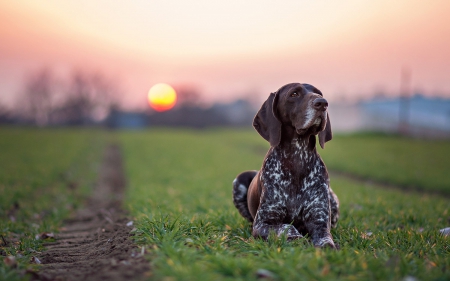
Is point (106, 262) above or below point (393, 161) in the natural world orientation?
above

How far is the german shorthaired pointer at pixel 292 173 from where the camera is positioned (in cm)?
505

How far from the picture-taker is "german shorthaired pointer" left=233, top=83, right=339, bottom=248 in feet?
16.6

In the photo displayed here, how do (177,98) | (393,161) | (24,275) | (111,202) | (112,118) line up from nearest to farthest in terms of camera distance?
(24,275)
(111,202)
(393,161)
(112,118)
(177,98)

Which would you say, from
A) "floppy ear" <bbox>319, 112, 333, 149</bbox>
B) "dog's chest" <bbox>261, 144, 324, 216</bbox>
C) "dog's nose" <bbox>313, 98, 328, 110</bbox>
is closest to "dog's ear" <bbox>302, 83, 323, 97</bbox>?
"floppy ear" <bbox>319, 112, 333, 149</bbox>

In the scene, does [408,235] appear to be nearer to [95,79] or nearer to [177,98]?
[177,98]

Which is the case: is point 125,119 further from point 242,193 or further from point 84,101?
point 242,193

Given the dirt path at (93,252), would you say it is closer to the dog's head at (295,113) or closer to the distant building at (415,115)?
the dog's head at (295,113)

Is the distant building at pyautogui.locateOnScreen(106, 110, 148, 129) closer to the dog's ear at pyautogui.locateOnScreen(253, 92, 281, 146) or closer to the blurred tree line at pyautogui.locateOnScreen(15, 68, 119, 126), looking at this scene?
the blurred tree line at pyautogui.locateOnScreen(15, 68, 119, 126)

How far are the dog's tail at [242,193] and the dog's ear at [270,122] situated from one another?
1.40 metres

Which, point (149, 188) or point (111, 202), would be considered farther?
point (149, 188)

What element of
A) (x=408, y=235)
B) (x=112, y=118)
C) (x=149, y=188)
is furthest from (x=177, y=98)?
(x=408, y=235)

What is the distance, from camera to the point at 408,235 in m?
5.56

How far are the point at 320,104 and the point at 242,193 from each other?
2393mm

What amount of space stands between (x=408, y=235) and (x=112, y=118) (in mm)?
94824
